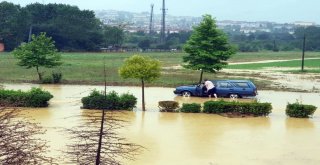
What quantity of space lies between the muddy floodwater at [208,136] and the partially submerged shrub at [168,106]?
407 mm

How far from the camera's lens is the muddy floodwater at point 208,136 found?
14.8 m

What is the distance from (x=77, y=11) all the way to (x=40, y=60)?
4892cm

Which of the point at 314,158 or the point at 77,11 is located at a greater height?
the point at 77,11

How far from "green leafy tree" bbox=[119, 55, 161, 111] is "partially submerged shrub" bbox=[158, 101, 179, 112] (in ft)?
2.68

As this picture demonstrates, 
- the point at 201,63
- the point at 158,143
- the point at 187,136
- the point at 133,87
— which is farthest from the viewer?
the point at 201,63

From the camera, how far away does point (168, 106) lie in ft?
74.5

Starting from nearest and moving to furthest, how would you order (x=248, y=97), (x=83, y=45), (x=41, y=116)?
(x=41, y=116) → (x=248, y=97) → (x=83, y=45)

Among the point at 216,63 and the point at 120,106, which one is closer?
the point at 120,106

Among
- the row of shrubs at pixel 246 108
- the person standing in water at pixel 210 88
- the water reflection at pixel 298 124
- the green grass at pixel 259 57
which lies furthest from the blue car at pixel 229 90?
the green grass at pixel 259 57

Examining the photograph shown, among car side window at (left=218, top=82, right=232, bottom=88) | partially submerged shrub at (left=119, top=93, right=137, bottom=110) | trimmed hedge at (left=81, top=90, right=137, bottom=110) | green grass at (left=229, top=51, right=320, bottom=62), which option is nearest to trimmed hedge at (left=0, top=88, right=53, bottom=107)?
trimmed hedge at (left=81, top=90, right=137, bottom=110)

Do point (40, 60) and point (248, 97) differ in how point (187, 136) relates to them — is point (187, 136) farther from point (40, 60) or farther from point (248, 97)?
point (40, 60)

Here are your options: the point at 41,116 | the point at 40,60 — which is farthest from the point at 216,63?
the point at 41,116

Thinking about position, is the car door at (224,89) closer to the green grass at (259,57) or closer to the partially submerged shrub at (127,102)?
the partially submerged shrub at (127,102)

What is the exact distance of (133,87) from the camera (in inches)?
1256
